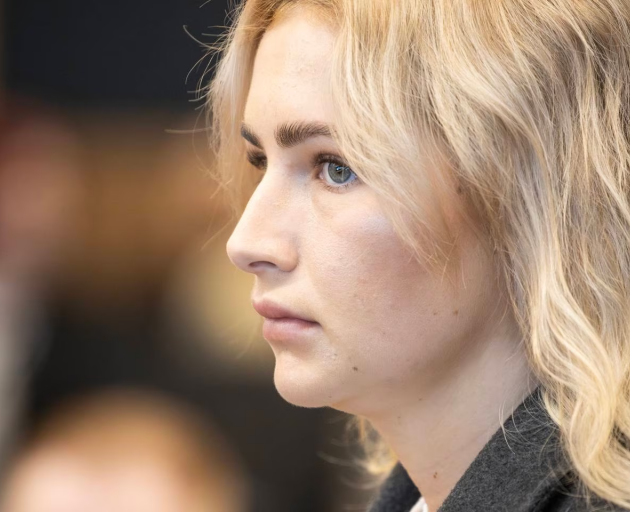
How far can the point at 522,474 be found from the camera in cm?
105

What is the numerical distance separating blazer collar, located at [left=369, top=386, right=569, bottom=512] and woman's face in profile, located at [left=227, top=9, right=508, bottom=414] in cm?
11

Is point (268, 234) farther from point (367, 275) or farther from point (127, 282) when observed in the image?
point (127, 282)

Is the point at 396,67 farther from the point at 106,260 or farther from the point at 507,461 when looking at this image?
the point at 106,260

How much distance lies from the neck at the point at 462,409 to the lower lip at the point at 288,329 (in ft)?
0.52

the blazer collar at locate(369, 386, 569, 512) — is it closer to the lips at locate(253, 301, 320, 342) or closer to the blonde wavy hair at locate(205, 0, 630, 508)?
the blonde wavy hair at locate(205, 0, 630, 508)

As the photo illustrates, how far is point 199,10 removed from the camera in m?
2.59

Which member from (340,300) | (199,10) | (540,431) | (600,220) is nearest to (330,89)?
(340,300)

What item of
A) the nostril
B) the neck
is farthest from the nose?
the neck

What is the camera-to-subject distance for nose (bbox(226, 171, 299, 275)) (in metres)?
1.15

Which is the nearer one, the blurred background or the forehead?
the forehead

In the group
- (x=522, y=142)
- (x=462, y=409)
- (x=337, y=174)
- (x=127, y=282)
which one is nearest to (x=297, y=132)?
(x=337, y=174)

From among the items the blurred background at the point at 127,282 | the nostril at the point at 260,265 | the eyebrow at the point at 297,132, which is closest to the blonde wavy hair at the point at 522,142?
the eyebrow at the point at 297,132

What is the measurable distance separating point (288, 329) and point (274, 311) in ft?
0.10

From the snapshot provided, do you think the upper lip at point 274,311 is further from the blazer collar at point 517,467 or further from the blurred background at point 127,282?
the blurred background at point 127,282
